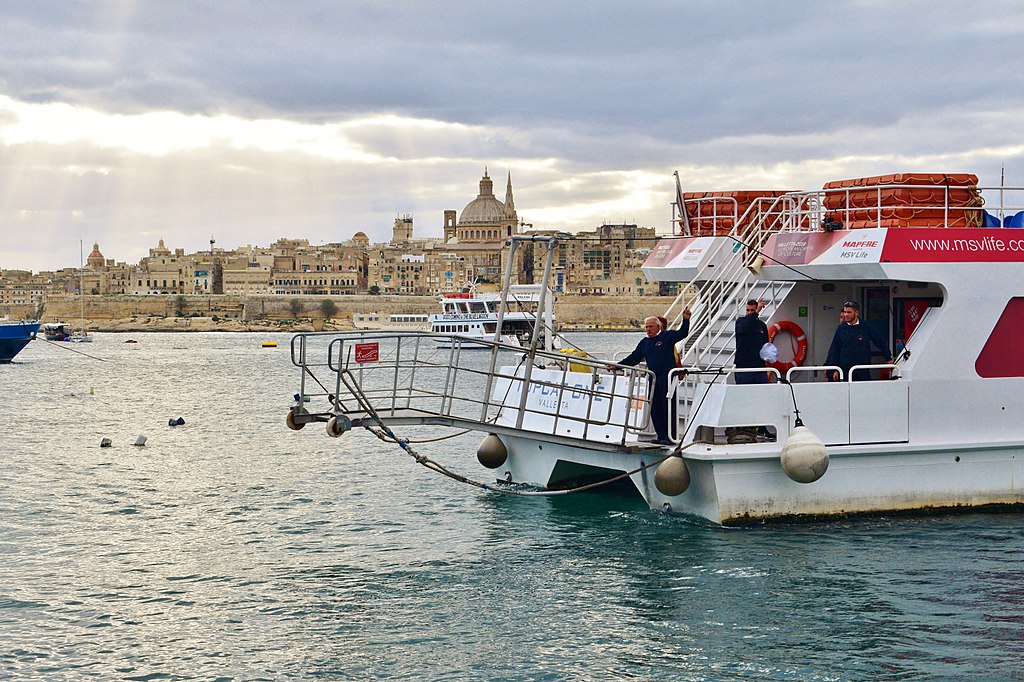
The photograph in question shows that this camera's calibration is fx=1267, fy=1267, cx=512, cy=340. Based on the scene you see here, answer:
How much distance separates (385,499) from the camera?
700 inches

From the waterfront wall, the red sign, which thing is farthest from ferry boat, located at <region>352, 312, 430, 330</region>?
the red sign

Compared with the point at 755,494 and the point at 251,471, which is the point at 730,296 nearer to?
the point at 755,494

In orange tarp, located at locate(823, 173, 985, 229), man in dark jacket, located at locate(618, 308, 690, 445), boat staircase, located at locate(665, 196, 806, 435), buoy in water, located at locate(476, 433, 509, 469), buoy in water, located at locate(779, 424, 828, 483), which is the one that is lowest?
buoy in water, located at locate(476, 433, 509, 469)

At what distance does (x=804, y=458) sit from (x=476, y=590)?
11.5 feet

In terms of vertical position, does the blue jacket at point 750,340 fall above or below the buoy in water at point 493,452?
above

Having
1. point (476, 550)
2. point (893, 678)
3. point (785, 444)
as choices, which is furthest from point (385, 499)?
point (893, 678)

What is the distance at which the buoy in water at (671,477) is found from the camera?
508 inches

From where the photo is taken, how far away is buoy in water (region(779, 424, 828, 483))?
12.6 m

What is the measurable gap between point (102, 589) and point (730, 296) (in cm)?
794

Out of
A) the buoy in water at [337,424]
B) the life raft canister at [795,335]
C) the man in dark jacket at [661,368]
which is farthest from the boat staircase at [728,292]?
the buoy in water at [337,424]

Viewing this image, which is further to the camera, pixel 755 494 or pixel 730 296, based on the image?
pixel 730 296

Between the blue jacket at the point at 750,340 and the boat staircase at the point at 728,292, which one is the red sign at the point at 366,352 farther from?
the blue jacket at the point at 750,340

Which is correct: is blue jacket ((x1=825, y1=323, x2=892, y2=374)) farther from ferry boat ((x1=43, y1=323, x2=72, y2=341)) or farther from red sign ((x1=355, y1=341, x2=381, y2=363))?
ferry boat ((x1=43, y1=323, x2=72, y2=341))

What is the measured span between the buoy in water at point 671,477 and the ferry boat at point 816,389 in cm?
2
